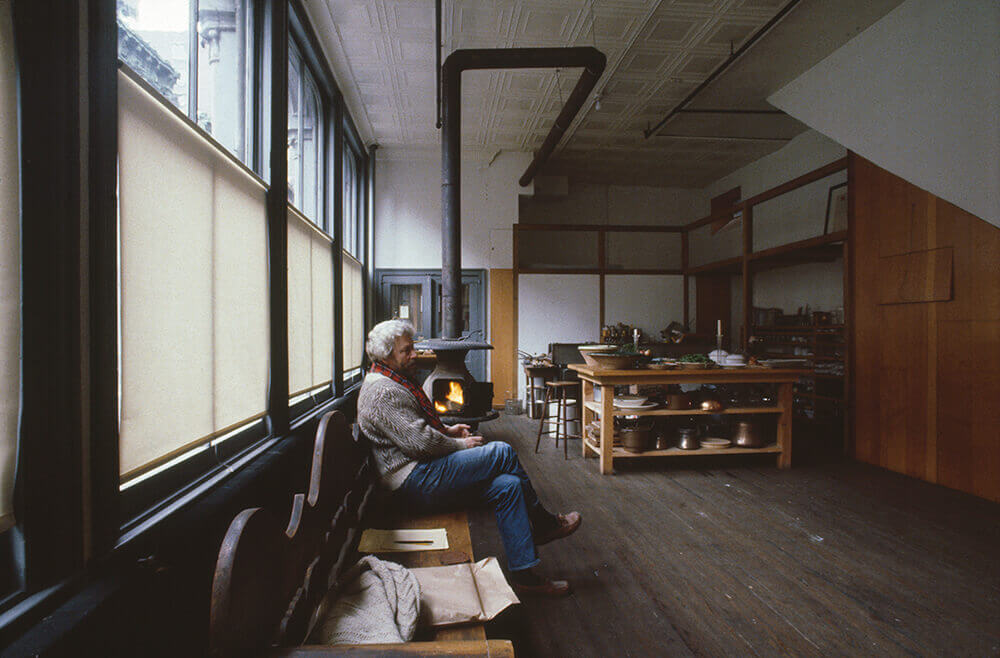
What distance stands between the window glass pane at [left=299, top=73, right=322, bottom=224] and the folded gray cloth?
3.48 metres

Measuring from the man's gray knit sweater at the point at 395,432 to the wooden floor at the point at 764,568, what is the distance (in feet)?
2.72

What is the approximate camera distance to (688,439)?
446 cm

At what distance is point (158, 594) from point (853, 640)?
2.61 metres

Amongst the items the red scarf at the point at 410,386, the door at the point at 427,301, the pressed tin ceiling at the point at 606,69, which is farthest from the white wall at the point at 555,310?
the red scarf at the point at 410,386

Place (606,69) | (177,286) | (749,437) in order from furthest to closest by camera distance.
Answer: (606,69)
(749,437)
(177,286)

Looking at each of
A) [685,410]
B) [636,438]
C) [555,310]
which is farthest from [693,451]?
[555,310]

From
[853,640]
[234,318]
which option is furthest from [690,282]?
[234,318]

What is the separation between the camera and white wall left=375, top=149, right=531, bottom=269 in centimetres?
780

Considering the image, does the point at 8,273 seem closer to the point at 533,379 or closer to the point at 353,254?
the point at 353,254

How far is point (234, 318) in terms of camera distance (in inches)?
90.0

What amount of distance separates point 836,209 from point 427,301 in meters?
6.19

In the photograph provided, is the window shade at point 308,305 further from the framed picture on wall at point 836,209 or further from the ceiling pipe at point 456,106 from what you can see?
the framed picture on wall at point 836,209

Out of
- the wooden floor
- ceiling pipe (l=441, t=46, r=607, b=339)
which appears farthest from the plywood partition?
ceiling pipe (l=441, t=46, r=607, b=339)

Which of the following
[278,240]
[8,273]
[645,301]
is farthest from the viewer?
[645,301]
